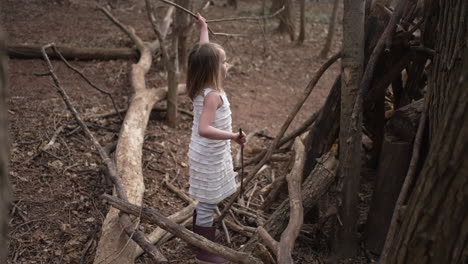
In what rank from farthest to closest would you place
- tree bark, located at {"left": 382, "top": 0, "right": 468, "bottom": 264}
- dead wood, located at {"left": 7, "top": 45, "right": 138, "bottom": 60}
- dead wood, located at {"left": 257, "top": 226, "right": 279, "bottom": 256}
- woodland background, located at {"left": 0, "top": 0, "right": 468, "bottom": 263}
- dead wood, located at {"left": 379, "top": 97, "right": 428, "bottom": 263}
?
dead wood, located at {"left": 7, "top": 45, "right": 138, "bottom": 60} < dead wood, located at {"left": 257, "top": 226, "right": 279, "bottom": 256} < dead wood, located at {"left": 379, "top": 97, "right": 428, "bottom": 263} < woodland background, located at {"left": 0, "top": 0, "right": 468, "bottom": 263} < tree bark, located at {"left": 382, "top": 0, "right": 468, "bottom": 264}

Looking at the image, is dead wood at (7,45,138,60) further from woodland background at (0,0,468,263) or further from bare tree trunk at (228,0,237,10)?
bare tree trunk at (228,0,237,10)

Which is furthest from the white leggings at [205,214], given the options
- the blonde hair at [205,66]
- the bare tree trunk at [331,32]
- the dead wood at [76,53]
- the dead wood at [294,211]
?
the bare tree trunk at [331,32]

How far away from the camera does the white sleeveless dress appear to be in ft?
10.3

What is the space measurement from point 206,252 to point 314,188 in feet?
2.69

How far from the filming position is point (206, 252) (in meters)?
3.28

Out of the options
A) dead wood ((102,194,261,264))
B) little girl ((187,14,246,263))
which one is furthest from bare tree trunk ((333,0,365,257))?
dead wood ((102,194,261,264))

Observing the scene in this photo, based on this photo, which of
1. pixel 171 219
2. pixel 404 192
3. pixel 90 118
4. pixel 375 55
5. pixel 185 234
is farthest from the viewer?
pixel 90 118

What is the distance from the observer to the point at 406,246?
6.70ft

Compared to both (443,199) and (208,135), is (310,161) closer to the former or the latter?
(208,135)

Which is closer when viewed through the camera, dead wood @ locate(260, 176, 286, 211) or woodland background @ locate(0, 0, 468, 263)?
woodland background @ locate(0, 0, 468, 263)

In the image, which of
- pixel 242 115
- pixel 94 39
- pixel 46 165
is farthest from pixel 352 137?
pixel 94 39

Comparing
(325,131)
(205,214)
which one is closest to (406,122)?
(325,131)

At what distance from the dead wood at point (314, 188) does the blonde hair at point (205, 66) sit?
86 cm

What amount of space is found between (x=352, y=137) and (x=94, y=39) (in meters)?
5.82
